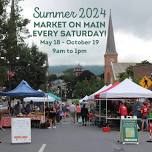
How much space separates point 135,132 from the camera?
20016 mm

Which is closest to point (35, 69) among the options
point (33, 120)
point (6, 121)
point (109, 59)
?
point (33, 120)

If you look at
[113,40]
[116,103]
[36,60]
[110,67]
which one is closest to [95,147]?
[116,103]

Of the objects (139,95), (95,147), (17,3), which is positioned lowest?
(95,147)

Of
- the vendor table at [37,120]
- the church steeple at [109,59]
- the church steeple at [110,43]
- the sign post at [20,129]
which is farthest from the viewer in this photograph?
the church steeple at [109,59]

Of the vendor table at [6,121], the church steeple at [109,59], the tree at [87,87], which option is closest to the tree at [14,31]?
the vendor table at [6,121]

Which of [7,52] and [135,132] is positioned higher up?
[7,52]

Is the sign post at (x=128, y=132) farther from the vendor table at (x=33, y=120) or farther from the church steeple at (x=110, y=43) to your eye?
the church steeple at (x=110, y=43)

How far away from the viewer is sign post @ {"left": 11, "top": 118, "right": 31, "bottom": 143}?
19422mm

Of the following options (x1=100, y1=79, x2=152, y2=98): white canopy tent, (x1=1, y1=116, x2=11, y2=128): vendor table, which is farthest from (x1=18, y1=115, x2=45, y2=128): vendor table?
(x1=100, y1=79, x2=152, y2=98): white canopy tent

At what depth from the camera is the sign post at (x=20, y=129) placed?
63.7 feet

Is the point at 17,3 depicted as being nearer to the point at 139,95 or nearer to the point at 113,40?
the point at 139,95

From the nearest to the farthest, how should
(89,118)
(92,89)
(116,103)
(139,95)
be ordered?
(139,95), (116,103), (89,118), (92,89)

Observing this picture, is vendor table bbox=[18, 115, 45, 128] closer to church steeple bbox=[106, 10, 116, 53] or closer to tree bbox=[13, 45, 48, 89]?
tree bbox=[13, 45, 48, 89]

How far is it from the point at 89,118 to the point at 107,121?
7.61m
